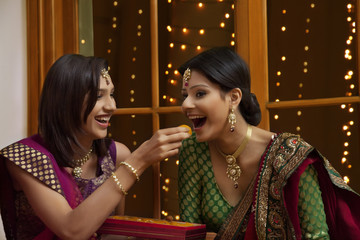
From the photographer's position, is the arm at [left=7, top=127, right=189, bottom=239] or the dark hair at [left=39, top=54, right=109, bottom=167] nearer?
the arm at [left=7, top=127, right=189, bottom=239]

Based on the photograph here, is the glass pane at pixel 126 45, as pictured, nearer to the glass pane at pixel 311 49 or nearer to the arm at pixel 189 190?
the arm at pixel 189 190

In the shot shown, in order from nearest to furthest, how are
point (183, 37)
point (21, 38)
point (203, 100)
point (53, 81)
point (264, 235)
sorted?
point (264, 235), point (203, 100), point (53, 81), point (183, 37), point (21, 38)

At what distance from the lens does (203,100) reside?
4.99 ft

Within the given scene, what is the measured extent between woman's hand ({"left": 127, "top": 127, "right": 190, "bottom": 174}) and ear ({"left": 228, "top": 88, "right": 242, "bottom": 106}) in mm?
185

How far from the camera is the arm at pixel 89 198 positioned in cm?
151

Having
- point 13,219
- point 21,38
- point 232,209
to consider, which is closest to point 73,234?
point 13,219

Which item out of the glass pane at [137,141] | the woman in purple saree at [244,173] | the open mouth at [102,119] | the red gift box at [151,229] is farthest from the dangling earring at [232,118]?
the glass pane at [137,141]

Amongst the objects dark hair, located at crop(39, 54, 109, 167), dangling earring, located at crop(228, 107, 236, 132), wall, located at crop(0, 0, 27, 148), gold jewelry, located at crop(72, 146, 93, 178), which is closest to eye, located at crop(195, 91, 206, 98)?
dangling earring, located at crop(228, 107, 236, 132)

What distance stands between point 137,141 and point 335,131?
0.83 meters

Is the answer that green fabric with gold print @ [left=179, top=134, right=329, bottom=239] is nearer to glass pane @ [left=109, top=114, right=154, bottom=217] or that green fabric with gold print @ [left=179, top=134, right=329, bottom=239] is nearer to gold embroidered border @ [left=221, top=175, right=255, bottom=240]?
gold embroidered border @ [left=221, top=175, right=255, bottom=240]

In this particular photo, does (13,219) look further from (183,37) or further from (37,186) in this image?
(183,37)

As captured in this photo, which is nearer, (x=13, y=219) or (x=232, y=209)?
(x=232, y=209)

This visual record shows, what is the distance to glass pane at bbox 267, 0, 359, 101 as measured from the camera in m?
1.66

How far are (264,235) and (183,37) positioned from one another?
0.89 m
